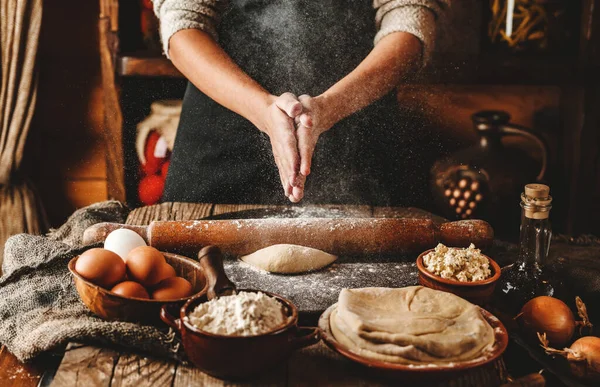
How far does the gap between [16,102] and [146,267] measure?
198 cm

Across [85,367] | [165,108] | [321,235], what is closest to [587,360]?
[321,235]

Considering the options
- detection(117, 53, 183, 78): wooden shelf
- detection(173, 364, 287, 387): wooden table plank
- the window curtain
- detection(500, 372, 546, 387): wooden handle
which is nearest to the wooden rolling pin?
detection(173, 364, 287, 387): wooden table plank

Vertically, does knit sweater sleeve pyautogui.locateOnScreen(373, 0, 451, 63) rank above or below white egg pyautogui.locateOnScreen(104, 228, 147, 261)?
above

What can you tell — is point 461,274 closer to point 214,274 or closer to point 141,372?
point 214,274

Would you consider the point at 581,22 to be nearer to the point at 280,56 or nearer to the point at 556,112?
the point at 556,112

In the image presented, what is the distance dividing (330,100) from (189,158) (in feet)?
1.91

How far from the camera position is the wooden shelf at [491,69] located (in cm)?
263

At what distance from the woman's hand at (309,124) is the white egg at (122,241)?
439mm

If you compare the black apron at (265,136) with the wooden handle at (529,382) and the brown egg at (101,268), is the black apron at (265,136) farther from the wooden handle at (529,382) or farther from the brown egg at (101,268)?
the wooden handle at (529,382)

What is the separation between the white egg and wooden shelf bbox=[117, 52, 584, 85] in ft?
4.39

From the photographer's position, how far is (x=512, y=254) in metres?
1.67

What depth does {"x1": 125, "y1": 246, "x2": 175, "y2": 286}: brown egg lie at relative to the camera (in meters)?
1.21

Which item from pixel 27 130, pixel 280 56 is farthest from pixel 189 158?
pixel 27 130

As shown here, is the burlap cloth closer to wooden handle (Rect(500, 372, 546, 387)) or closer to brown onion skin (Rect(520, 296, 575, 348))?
wooden handle (Rect(500, 372, 546, 387))
